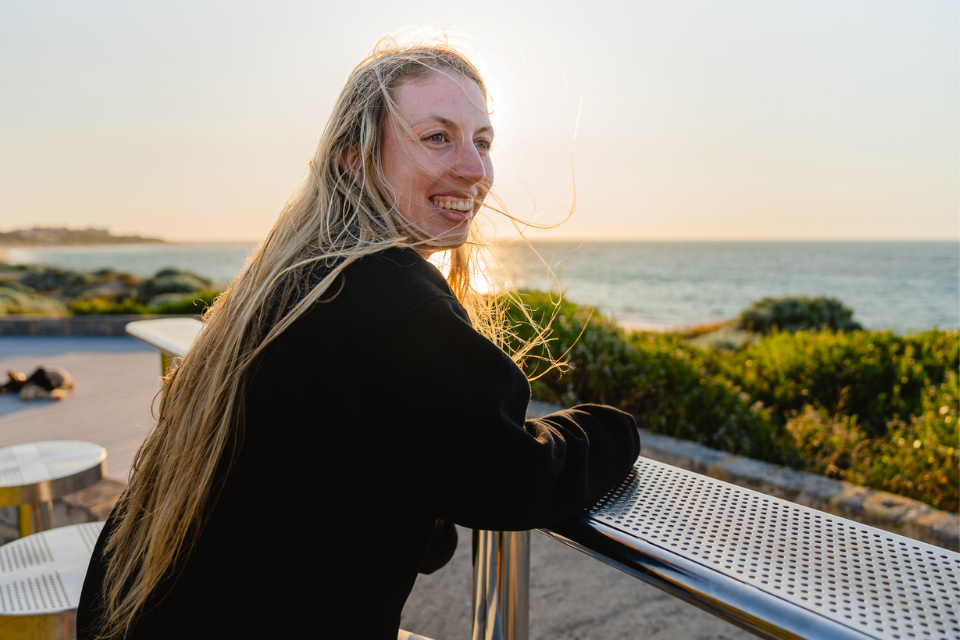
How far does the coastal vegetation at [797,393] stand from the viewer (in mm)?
3436

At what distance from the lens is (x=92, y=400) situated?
621cm

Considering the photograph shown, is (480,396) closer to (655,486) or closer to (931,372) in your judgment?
(655,486)

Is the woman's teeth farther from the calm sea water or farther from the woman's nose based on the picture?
the calm sea water

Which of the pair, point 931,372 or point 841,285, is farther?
point 841,285

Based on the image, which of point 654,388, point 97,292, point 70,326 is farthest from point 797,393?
point 97,292

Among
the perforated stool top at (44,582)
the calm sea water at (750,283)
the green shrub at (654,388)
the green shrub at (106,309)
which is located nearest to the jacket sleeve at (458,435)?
the perforated stool top at (44,582)

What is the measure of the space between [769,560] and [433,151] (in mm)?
991

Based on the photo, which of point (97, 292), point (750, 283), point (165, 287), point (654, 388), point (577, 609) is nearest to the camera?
point (577, 609)

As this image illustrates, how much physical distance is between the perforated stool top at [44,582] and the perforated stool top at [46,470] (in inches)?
15.9

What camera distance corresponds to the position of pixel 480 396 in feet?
2.91

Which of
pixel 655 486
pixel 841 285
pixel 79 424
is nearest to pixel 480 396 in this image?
pixel 655 486

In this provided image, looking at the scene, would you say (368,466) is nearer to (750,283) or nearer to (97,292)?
(97,292)

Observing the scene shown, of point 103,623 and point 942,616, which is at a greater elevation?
point 942,616

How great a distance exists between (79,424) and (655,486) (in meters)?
5.94
